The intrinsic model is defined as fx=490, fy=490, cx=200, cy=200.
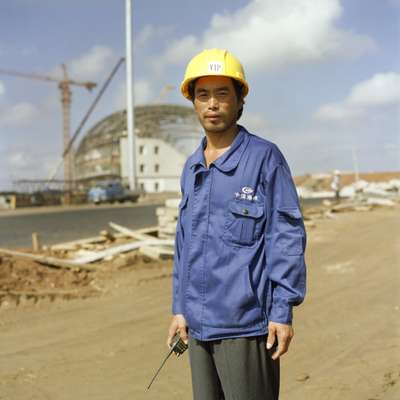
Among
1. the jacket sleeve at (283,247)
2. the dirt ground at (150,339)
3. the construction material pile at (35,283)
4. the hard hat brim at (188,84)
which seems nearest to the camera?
the jacket sleeve at (283,247)

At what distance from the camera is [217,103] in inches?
85.4

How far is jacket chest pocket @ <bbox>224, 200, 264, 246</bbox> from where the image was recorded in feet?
6.55

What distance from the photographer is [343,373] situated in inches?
157

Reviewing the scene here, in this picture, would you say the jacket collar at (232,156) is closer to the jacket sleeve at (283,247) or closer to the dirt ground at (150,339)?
the jacket sleeve at (283,247)

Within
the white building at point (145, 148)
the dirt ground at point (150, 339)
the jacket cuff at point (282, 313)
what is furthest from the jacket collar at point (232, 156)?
the white building at point (145, 148)

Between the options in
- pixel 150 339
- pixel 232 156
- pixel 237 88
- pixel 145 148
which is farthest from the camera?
pixel 145 148

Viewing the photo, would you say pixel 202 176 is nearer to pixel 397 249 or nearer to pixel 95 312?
pixel 95 312

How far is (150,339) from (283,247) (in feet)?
11.2

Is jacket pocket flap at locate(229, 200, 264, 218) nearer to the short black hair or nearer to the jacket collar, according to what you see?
the jacket collar

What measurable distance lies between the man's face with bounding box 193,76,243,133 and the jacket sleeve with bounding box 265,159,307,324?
0.34 metres

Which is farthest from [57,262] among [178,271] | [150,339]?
[178,271]

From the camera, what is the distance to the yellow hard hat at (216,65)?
2.12m

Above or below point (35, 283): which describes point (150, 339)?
below

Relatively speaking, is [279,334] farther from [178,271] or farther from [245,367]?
[178,271]
